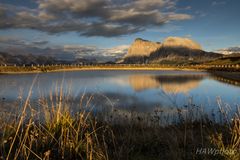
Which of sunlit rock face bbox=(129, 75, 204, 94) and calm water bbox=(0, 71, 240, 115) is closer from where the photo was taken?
calm water bbox=(0, 71, 240, 115)

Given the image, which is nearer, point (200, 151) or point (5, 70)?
point (200, 151)

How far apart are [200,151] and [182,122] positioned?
350cm

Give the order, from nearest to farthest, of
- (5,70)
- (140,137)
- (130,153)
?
(130,153) < (140,137) < (5,70)

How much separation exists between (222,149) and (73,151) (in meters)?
2.75

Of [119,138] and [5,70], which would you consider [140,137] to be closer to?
[119,138]

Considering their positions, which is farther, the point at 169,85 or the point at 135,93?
the point at 169,85

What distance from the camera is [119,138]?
6.43 m

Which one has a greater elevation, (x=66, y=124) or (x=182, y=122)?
(x=66, y=124)

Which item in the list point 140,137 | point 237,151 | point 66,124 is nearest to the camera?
point 237,151

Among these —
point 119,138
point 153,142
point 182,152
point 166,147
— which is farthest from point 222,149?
point 119,138

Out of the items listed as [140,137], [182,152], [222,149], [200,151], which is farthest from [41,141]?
[222,149]

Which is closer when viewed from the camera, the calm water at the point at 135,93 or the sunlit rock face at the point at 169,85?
the calm water at the point at 135,93

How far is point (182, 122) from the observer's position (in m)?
8.59

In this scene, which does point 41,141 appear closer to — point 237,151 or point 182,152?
point 182,152
